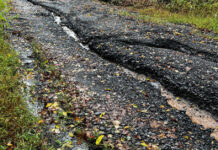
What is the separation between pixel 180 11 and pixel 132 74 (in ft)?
19.4

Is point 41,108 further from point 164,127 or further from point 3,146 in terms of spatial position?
point 164,127

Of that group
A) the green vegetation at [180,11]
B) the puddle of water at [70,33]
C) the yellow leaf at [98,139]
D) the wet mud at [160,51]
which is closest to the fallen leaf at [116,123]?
the yellow leaf at [98,139]

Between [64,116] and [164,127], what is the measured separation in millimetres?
1558

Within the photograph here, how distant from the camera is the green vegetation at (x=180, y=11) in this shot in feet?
23.9

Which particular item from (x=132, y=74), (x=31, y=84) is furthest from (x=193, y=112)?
(x=31, y=84)

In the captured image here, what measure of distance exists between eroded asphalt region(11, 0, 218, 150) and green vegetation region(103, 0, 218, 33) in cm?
84

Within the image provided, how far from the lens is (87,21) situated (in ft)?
23.5

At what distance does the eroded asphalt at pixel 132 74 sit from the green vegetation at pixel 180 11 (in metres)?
0.84

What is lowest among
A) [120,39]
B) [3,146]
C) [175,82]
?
[3,146]

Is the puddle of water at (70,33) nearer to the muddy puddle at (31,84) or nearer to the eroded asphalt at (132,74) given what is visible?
the eroded asphalt at (132,74)

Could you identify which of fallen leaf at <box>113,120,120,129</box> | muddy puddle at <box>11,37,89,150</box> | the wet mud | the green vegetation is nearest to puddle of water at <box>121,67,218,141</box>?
the wet mud

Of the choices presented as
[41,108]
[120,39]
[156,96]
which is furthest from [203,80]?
[41,108]

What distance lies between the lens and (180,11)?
873 cm

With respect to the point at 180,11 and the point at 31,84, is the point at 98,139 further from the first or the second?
the point at 180,11
